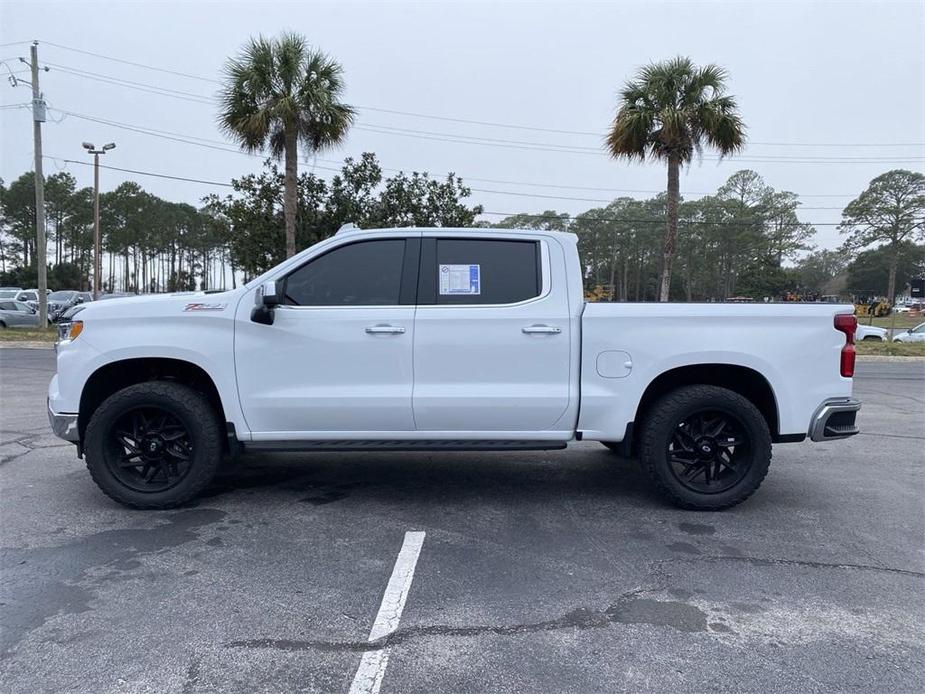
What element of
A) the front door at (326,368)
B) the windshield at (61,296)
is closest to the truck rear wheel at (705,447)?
the front door at (326,368)

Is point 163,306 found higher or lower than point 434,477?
higher

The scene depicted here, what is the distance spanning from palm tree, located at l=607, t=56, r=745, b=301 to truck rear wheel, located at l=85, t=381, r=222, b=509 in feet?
54.1

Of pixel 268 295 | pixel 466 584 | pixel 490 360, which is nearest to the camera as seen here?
pixel 466 584

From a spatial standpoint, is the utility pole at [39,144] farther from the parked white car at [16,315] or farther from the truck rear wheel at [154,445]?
the truck rear wheel at [154,445]

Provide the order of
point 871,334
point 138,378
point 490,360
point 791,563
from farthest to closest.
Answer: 1. point 871,334
2. point 138,378
3. point 490,360
4. point 791,563

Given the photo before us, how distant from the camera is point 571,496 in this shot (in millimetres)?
4996

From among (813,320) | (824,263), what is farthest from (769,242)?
(813,320)

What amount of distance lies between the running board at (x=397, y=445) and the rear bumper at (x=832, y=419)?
5.74ft

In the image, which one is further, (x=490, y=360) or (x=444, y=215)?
(x=444, y=215)

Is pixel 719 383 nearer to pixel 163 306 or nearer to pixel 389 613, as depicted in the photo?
pixel 389 613

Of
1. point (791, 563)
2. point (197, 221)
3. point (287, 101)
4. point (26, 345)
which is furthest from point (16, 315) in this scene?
point (197, 221)

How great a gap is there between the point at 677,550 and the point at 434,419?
1.74 m

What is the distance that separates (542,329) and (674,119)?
1591cm

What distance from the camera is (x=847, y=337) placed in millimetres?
4500
